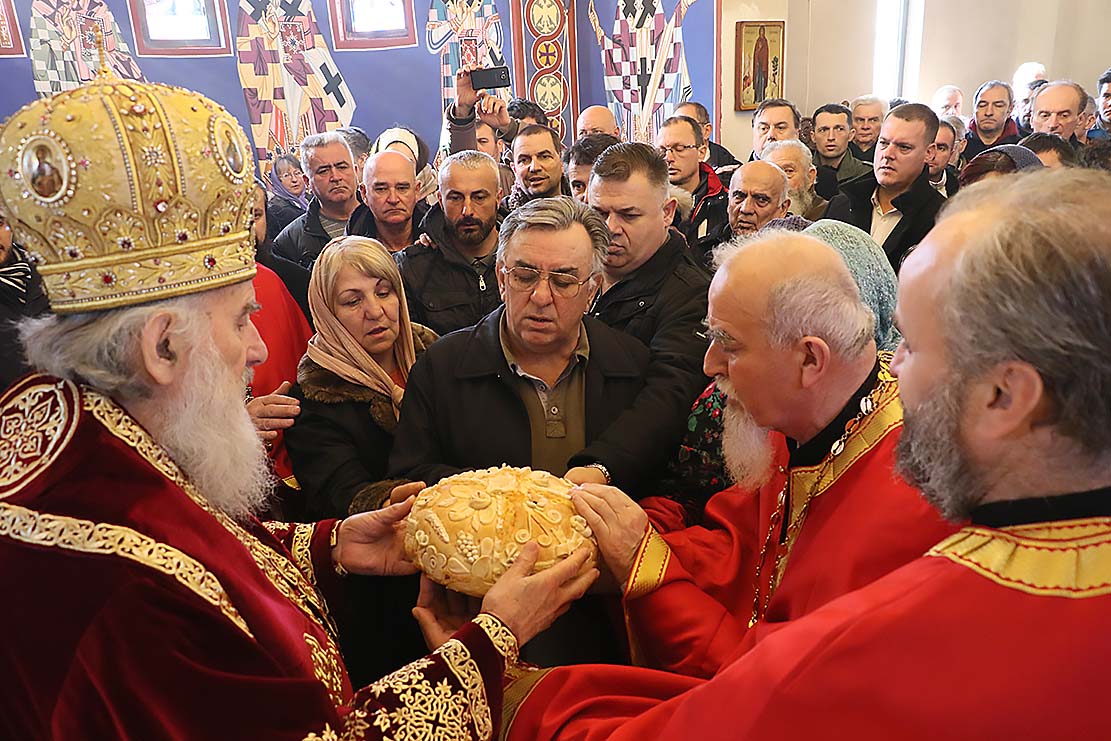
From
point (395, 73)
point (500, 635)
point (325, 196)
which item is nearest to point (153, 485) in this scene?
point (500, 635)

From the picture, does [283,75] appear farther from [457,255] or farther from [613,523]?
[613,523]

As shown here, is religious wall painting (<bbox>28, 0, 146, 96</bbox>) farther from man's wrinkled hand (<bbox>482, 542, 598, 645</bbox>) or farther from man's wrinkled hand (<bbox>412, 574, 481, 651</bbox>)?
man's wrinkled hand (<bbox>482, 542, 598, 645</bbox>)

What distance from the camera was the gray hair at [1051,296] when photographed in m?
1.14

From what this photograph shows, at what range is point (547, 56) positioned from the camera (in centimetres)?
1275

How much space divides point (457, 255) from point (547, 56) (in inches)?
354

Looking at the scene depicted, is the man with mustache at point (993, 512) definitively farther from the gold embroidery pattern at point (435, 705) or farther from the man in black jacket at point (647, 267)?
the man in black jacket at point (647, 267)

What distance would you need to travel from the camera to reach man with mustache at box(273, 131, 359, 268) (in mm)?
5820

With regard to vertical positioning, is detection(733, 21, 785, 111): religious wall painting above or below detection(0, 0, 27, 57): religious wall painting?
below

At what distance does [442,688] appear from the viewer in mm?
1777

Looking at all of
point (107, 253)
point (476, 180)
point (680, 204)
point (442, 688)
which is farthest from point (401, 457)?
point (680, 204)

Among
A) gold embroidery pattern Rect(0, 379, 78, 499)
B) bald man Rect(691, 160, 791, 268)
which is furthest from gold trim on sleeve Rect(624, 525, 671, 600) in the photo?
bald man Rect(691, 160, 791, 268)

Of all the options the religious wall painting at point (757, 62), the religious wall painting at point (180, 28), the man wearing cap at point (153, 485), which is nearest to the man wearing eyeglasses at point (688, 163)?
the man wearing cap at point (153, 485)

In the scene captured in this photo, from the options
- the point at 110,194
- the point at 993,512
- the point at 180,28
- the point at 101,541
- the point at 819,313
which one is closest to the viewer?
the point at 993,512

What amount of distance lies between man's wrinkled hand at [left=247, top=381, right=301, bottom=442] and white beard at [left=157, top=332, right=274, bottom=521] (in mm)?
1220
